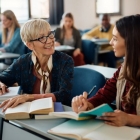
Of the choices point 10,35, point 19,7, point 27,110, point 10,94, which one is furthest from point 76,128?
point 19,7

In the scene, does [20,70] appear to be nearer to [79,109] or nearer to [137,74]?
[79,109]

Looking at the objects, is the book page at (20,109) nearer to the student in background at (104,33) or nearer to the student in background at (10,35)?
the student in background at (10,35)

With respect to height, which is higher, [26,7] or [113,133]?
[26,7]

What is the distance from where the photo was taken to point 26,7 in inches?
230

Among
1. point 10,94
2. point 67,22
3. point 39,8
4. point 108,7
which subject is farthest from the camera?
point 108,7

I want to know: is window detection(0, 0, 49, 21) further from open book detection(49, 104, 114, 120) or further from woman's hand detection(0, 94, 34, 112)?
open book detection(49, 104, 114, 120)

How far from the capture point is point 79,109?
4.42ft

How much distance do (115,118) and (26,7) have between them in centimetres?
504

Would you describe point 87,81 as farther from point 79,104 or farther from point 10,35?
point 10,35

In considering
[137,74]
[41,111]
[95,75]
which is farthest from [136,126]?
[95,75]

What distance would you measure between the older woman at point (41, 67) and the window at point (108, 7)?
551cm

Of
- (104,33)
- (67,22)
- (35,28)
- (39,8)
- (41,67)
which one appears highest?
(39,8)

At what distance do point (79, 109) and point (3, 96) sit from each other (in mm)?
506

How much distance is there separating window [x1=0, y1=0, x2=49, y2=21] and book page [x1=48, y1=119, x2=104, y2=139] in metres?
4.74
